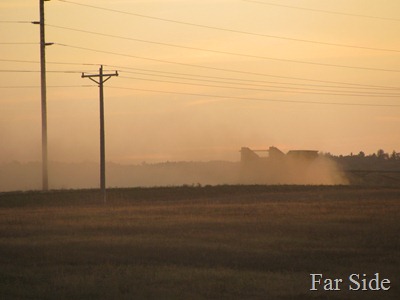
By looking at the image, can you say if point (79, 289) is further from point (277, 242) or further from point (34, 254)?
point (277, 242)

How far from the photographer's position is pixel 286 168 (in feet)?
399

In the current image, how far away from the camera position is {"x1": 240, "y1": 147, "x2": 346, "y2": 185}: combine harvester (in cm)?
12019

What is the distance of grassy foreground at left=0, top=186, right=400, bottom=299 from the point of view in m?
22.1

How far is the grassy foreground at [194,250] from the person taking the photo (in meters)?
22.1

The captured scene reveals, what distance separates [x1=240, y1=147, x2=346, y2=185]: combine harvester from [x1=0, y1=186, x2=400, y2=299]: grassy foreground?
216 feet

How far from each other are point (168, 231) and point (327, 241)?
278 inches

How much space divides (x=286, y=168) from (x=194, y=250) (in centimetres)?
9268

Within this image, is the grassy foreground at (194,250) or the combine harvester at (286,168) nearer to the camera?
the grassy foreground at (194,250)

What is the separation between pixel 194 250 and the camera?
29766 mm

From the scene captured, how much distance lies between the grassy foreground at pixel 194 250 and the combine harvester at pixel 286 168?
6590 cm

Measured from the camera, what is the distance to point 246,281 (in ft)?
75.6

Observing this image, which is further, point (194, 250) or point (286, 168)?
point (286, 168)

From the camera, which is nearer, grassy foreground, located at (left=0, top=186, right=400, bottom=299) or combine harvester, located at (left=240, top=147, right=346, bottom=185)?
grassy foreground, located at (left=0, top=186, right=400, bottom=299)

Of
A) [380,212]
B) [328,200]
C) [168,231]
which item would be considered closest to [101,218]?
[168,231]
